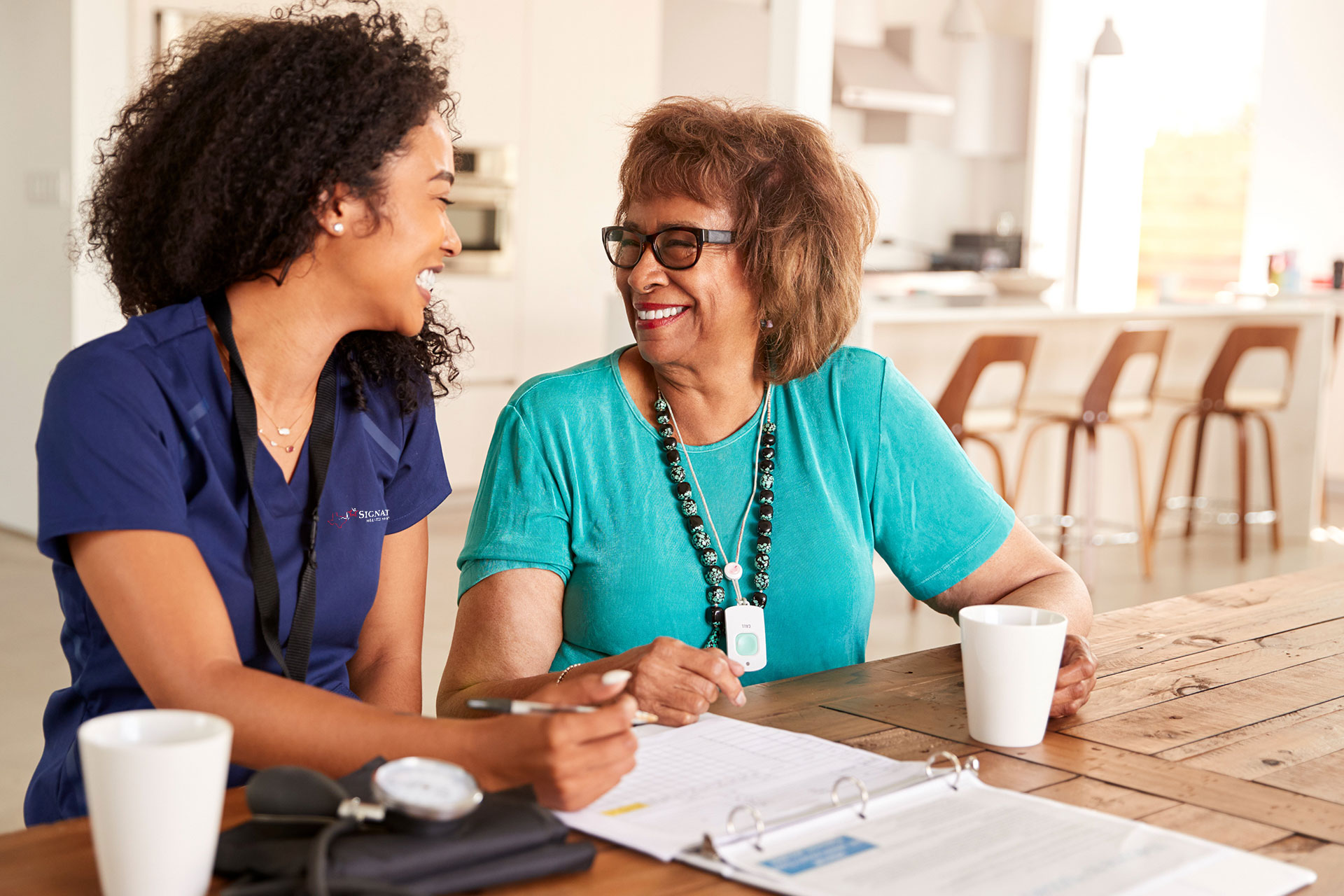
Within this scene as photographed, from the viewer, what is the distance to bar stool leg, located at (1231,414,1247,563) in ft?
18.0

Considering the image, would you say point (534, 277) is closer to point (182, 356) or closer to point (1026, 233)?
point (1026, 233)

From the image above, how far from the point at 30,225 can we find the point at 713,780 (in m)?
4.89

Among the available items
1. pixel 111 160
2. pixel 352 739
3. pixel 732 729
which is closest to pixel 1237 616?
pixel 732 729

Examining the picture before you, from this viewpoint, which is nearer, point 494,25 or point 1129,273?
point 494,25

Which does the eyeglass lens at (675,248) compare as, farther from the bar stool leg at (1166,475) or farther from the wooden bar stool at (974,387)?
the bar stool leg at (1166,475)

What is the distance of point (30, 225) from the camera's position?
16.9 feet

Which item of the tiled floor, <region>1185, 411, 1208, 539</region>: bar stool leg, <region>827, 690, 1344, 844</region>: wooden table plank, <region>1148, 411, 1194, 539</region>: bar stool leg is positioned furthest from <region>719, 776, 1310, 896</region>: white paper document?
<region>1185, 411, 1208, 539</region>: bar stool leg

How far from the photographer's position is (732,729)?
1.18 meters

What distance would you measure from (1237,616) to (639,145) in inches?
37.8

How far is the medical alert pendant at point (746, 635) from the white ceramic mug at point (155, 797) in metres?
0.85

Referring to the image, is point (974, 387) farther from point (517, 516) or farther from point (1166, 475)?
point (517, 516)

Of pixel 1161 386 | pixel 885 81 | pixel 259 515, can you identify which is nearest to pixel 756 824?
pixel 259 515

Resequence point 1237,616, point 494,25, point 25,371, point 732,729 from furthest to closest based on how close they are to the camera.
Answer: point 494,25 → point 25,371 → point 1237,616 → point 732,729

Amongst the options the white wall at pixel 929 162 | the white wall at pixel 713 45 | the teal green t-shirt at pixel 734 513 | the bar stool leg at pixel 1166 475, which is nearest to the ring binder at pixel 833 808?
the teal green t-shirt at pixel 734 513
